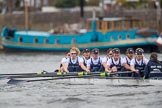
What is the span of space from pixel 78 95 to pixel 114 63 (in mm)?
3069

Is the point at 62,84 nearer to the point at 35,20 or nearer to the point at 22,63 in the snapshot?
the point at 22,63

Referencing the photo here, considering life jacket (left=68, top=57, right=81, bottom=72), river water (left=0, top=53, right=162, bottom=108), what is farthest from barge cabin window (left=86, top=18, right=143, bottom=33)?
life jacket (left=68, top=57, right=81, bottom=72)

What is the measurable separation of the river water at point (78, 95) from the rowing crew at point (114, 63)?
76 cm

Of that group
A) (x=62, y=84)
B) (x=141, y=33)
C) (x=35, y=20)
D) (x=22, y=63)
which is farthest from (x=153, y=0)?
(x=62, y=84)

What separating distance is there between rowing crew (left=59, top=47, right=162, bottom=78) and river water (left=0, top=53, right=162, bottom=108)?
76 cm

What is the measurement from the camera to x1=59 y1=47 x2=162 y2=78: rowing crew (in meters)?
25.9

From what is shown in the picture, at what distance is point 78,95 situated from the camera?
25047 millimetres

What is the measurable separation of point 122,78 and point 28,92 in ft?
13.1

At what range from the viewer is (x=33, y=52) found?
198ft

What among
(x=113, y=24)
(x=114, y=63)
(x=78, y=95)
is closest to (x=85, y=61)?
(x=114, y=63)

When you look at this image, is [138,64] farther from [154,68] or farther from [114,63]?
[154,68]

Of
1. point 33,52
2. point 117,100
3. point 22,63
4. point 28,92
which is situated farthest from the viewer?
point 33,52

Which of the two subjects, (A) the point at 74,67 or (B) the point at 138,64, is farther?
(A) the point at 74,67

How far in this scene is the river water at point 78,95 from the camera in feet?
74.1
